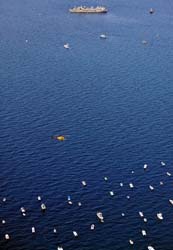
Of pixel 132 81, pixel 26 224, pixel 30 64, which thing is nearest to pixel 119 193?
pixel 26 224

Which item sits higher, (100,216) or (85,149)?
(85,149)

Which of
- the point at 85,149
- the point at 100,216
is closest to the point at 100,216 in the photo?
the point at 100,216

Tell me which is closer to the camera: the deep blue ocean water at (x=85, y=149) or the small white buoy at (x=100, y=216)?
the deep blue ocean water at (x=85, y=149)

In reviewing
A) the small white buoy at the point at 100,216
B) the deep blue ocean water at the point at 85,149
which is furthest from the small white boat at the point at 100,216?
the deep blue ocean water at the point at 85,149

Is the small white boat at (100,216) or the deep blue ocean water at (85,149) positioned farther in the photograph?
the small white boat at (100,216)

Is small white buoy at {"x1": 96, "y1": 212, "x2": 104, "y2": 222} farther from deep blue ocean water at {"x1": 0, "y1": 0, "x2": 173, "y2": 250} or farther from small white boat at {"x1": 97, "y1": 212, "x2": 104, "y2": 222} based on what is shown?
deep blue ocean water at {"x1": 0, "y1": 0, "x2": 173, "y2": 250}

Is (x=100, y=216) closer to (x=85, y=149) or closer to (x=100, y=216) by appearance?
(x=100, y=216)

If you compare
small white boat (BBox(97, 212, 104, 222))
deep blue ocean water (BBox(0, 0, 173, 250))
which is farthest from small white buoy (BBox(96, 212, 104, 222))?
deep blue ocean water (BBox(0, 0, 173, 250))

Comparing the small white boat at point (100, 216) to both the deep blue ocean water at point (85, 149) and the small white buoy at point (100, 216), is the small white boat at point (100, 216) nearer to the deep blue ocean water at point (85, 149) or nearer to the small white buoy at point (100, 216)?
the small white buoy at point (100, 216)

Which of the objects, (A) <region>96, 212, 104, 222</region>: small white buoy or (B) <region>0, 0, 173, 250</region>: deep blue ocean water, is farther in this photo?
(A) <region>96, 212, 104, 222</region>: small white buoy
